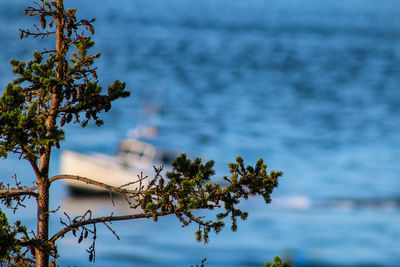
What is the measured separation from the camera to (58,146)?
1030cm

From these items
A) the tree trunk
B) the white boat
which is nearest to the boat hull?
the white boat

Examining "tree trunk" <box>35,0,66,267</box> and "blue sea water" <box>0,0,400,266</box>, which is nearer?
"tree trunk" <box>35,0,66,267</box>

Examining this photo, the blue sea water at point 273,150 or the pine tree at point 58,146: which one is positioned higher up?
the blue sea water at point 273,150

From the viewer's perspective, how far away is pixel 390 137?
11519 cm

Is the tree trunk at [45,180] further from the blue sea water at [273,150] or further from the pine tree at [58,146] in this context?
the blue sea water at [273,150]

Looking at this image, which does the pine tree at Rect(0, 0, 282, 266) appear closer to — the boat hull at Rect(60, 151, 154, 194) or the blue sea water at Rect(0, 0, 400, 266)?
the blue sea water at Rect(0, 0, 400, 266)

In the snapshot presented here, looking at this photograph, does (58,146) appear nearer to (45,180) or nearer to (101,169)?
(45,180)

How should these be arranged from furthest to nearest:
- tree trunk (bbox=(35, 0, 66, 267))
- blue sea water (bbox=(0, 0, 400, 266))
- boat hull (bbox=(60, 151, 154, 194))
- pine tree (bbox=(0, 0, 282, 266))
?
1. boat hull (bbox=(60, 151, 154, 194))
2. blue sea water (bbox=(0, 0, 400, 266))
3. tree trunk (bbox=(35, 0, 66, 267))
4. pine tree (bbox=(0, 0, 282, 266))

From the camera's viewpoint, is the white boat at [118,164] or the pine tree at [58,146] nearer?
the pine tree at [58,146]

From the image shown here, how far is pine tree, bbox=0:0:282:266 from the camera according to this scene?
33.7 ft

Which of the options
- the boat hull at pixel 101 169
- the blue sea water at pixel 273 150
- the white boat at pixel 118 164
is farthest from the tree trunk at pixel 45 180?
the boat hull at pixel 101 169

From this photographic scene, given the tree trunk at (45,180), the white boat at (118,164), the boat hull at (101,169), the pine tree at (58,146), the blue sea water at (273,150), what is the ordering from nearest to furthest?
the pine tree at (58,146) < the tree trunk at (45,180) < the blue sea water at (273,150) < the white boat at (118,164) < the boat hull at (101,169)

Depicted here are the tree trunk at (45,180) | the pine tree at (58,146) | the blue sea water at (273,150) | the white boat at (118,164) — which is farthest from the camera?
the white boat at (118,164)

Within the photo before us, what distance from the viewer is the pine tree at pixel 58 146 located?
1027 cm
